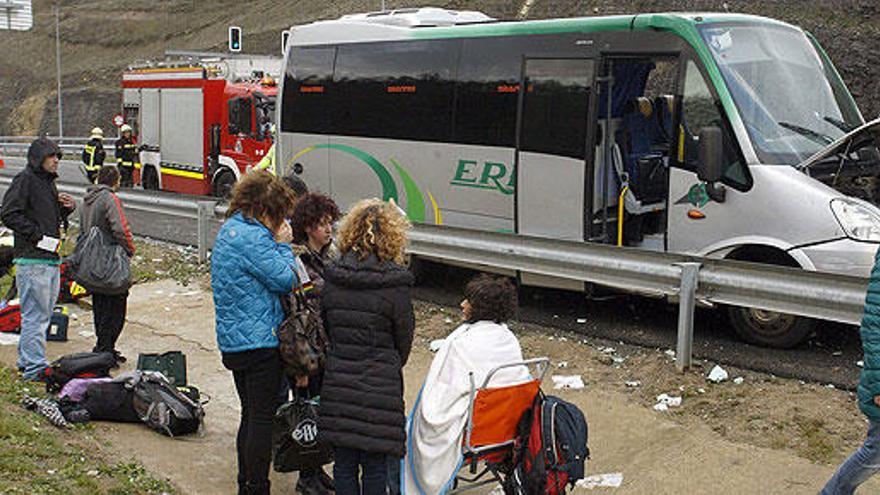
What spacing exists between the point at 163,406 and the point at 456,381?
2529 millimetres

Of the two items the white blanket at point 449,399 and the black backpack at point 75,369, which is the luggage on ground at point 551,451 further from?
the black backpack at point 75,369

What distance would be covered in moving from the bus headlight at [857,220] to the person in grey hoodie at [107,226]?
5.67m

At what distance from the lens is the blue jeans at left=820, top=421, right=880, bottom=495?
489 cm

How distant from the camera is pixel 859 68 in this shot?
92.1 ft

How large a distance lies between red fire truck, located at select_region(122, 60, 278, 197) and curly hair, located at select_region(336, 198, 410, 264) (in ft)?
51.1

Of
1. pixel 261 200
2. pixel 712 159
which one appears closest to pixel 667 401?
pixel 712 159

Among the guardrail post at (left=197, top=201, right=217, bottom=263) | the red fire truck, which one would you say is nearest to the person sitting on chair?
the guardrail post at (left=197, top=201, right=217, bottom=263)

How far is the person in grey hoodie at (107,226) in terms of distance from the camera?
8109 millimetres

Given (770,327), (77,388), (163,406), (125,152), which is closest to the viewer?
(163,406)

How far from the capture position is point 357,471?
501 centimetres

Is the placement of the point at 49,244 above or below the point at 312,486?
above

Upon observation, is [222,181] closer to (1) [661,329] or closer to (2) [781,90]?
(1) [661,329]

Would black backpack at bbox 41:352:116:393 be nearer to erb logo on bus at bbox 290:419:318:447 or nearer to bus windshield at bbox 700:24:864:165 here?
erb logo on bus at bbox 290:419:318:447

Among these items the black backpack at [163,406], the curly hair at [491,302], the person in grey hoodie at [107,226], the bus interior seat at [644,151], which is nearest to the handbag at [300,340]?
the curly hair at [491,302]
